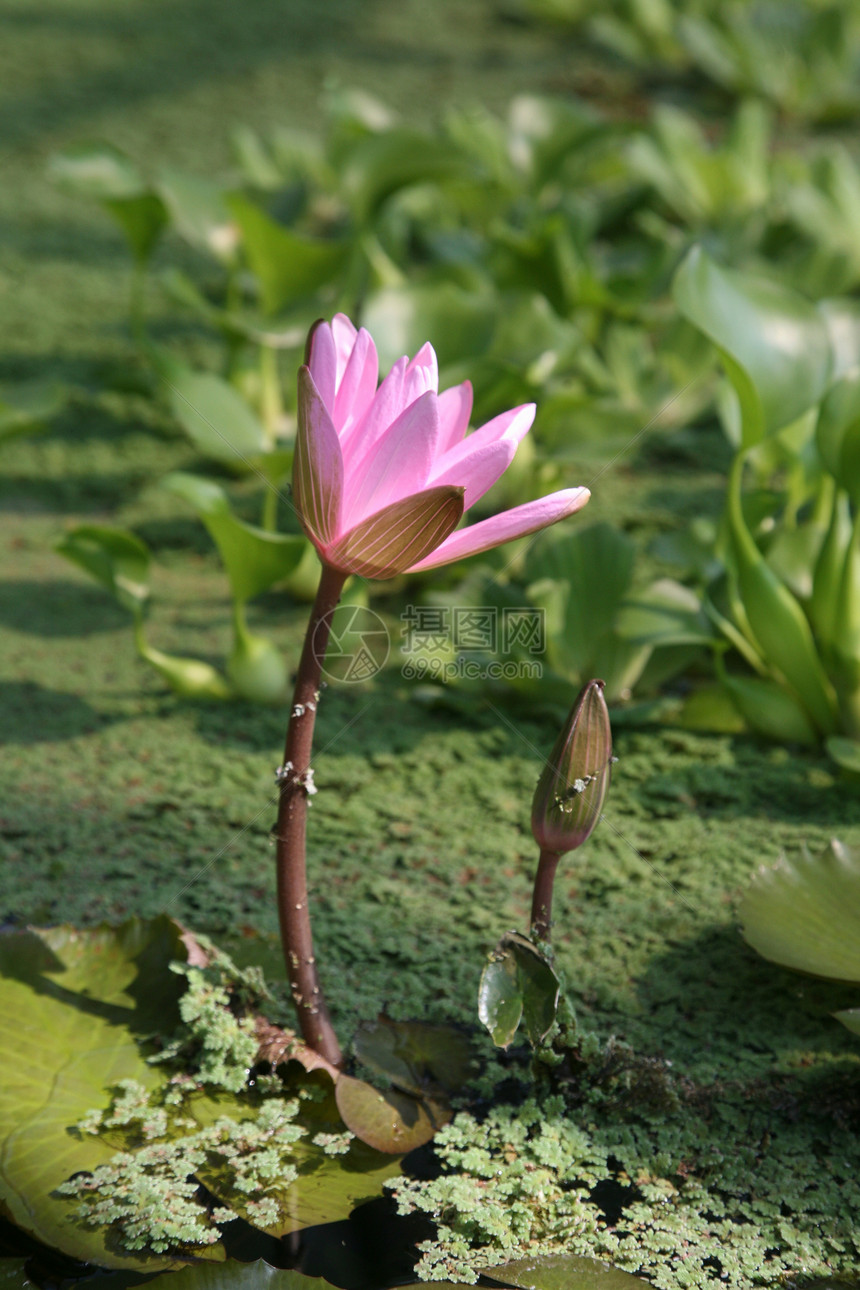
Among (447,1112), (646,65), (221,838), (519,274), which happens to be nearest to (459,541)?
(447,1112)

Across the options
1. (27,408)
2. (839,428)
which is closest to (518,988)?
(839,428)

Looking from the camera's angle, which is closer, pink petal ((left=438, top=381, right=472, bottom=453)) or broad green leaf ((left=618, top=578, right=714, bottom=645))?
pink petal ((left=438, top=381, right=472, bottom=453))

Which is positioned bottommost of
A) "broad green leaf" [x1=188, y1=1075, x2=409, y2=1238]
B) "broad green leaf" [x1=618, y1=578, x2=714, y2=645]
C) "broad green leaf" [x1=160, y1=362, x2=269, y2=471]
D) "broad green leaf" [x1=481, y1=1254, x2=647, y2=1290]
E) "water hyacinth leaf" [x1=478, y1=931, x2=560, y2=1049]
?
"broad green leaf" [x1=188, y1=1075, x2=409, y2=1238]

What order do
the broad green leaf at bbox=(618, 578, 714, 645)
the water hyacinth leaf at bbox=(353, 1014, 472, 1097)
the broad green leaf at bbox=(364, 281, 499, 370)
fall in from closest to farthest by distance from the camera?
the water hyacinth leaf at bbox=(353, 1014, 472, 1097), the broad green leaf at bbox=(618, 578, 714, 645), the broad green leaf at bbox=(364, 281, 499, 370)

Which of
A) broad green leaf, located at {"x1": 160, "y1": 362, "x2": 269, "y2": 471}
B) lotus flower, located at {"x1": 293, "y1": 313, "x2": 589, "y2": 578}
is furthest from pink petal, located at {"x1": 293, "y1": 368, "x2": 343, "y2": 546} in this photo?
broad green leaf, located at {"x1": 160, "y1": 362, "x2": 269, "y2": 471}

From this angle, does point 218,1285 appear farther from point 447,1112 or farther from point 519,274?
point 519,274

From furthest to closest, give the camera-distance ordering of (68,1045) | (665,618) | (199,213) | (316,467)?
(199,213) < (665,618) < (68,1045) < (316,467)

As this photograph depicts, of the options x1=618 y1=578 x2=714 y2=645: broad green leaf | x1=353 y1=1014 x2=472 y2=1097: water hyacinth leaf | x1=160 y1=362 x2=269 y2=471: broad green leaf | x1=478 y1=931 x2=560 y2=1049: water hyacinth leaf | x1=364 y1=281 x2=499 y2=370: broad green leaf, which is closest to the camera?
x1=478 y1=931 x2=560 y2=1049: water hyacinth leaf

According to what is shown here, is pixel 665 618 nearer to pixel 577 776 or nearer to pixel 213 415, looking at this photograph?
pixel 577 776

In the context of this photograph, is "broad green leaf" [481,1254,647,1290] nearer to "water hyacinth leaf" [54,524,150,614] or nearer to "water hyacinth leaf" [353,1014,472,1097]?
"water hyacinth leaf" [353,1014,472,1097]
